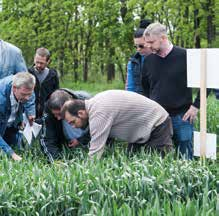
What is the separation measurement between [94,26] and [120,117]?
11368 millimetres

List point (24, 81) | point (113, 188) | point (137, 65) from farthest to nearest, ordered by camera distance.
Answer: point (137, 65) → point (24, 81) → point (113, 188)

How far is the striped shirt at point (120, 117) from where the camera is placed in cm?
365

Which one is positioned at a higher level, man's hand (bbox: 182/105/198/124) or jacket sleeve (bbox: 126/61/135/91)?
jacket sleeve (bbox: 126/61/135/91)

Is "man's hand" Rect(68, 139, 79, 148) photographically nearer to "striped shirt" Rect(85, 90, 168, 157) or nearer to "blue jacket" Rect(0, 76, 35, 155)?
"blue jacket" Rect(0, 76, 35, 155)

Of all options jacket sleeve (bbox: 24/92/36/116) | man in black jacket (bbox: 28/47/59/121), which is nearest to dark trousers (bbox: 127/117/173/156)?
jacket sleeve (bbox: 24/92/36/116)

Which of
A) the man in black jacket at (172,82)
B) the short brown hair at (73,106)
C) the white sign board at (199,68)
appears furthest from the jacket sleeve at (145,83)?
the short brown hair at (73,106)

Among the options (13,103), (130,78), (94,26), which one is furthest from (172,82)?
(94,26)

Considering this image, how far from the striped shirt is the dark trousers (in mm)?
47

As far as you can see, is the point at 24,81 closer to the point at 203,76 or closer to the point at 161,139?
the point at 161,139

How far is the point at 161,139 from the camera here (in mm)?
4109

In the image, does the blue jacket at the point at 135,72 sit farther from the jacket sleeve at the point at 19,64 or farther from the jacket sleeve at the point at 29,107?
the jacket sleeve at the point at 19,64

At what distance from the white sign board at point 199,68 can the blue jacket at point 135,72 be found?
2.20ft

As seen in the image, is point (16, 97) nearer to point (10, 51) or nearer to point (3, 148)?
point (3, 148)

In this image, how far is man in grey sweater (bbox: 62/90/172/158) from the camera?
3646 mm
